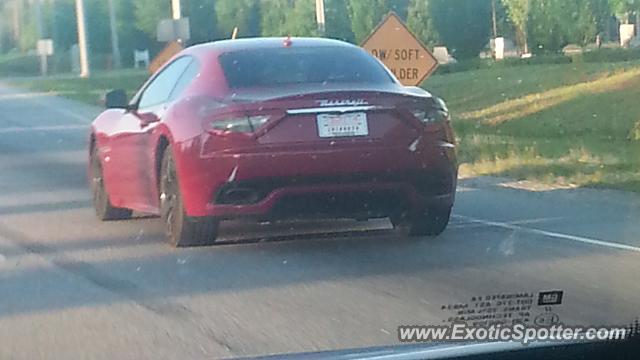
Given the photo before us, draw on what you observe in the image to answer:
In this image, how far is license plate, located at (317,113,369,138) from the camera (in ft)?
30.6

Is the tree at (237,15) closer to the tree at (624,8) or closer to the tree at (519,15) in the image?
the tree at (519,15)

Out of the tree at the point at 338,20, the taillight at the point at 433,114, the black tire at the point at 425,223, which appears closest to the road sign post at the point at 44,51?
the tree at the point at 338,20

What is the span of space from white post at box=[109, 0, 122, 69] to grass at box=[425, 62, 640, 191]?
168 inches

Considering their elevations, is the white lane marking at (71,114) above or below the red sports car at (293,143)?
below

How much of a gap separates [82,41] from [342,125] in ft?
32.2

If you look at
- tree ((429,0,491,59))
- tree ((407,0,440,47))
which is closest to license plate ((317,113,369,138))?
tree ((429,0,491,59))

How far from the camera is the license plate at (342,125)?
9328 millimetres

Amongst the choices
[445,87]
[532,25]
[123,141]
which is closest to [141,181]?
[123,141]

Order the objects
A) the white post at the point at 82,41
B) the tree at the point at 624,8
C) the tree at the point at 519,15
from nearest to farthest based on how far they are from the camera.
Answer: the white post at the point at 82,41 → the tree at the point at 519,15 → the tree at the point at 624,8

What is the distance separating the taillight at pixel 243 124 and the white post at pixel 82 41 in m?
8.98

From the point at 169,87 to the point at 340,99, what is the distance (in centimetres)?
180

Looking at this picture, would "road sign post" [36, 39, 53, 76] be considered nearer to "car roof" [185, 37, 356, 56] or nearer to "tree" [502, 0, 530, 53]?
"tree" [502, 0, 530, 53]

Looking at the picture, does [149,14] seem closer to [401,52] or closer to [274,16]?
[274,16]

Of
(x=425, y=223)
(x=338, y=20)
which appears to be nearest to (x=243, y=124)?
(x=425, y=223)
